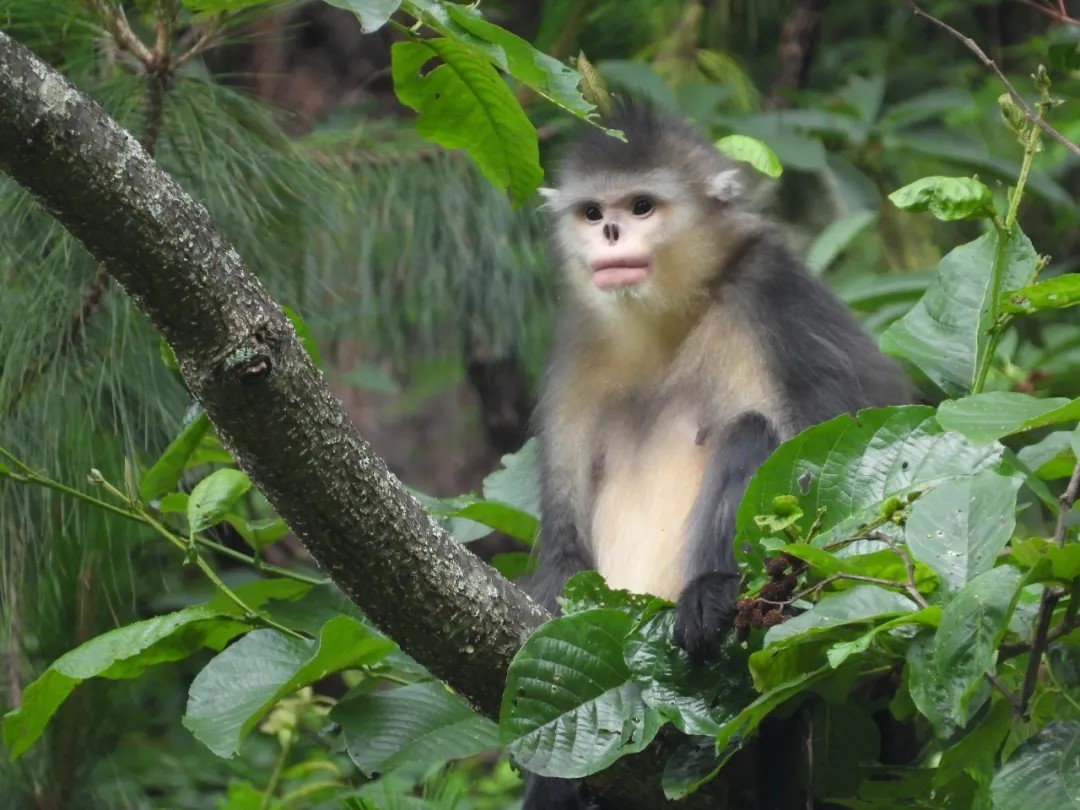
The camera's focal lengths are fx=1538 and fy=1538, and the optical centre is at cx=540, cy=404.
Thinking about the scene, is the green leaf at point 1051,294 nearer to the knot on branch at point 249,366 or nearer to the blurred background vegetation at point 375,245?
the blurred background vegetation at point 375,245

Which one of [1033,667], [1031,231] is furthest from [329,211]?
[1031,231]

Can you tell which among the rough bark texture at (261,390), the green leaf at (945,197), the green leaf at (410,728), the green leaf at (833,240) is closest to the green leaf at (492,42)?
the rough bark texture at (261,390)

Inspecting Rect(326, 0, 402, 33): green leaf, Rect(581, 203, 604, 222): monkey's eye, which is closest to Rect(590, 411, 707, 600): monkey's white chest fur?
Rect(581, 203, 604, 222): monkey's eye

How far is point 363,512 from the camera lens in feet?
6.61

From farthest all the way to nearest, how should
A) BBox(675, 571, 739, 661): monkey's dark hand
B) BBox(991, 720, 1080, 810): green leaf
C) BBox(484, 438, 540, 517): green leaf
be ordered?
BBox(484, 438, 540, 517): green leaf, BBox(675, 571, 739, 661): monkey's dark hand, BBox(991, 720, 1080, 810): green leaf

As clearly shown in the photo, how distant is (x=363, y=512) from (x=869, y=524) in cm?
66

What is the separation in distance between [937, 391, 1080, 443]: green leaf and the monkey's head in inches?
59.3

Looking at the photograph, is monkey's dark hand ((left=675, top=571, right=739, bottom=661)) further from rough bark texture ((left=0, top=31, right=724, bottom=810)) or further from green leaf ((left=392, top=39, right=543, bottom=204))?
green leaf ((left=392, top=39, right=543, bottom=204))

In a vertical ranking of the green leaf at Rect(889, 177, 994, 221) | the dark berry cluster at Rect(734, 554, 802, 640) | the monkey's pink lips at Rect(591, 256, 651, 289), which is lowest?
the dark berry cluster at Rect(734, 554, 802, 640)

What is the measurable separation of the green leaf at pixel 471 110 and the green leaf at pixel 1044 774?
984mm

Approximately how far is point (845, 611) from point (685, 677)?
1.31 ft

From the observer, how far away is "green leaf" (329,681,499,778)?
7.82 ft

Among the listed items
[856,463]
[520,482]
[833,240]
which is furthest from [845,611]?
[833,240]

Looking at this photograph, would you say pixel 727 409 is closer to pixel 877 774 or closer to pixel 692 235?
pixel 692 235
